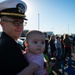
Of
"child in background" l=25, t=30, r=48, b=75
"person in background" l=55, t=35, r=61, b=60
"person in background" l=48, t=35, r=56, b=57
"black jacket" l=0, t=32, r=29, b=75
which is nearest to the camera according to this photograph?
"black jacket" l=0, t=32, r=29, b=75

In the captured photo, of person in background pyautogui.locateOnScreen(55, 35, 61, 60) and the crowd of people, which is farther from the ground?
the crowd of people

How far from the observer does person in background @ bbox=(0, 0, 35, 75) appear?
1793 millimetres

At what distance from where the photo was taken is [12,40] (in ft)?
6.24

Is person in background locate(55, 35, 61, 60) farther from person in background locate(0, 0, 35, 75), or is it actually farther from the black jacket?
the black jacket

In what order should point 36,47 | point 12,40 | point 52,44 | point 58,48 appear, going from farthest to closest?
point 58,48 → point 52,44 → point 36,47 → point 12,40

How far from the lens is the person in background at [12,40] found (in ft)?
5.88

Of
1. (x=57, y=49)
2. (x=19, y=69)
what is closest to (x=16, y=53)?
(x=19, y=69)

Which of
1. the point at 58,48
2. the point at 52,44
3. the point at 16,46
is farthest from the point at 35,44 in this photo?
the point at 58,48

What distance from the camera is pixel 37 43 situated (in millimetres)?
2068

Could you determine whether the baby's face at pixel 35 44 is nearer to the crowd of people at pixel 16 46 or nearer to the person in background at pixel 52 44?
the crowd of people at pixel 16 46

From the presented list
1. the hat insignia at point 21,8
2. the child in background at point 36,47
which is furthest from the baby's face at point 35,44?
the hat insignia at point 21,8

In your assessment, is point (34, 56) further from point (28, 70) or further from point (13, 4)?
point (13, 4)

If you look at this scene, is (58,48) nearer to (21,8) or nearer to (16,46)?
(21,8)

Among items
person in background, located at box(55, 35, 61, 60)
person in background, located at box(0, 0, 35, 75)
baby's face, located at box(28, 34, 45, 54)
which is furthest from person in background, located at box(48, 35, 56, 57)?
baby's face, located at box(28, 34, 45, 54)
